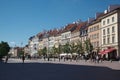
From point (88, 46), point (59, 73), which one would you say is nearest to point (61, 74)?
point (59, 73)

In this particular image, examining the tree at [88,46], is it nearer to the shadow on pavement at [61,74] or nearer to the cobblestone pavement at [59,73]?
the cobblestone pavement at [59,73]

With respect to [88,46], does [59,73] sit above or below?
below

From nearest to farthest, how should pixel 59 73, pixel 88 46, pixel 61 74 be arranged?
pixel 61 74 → pixel 59 73 → pixel 88 46

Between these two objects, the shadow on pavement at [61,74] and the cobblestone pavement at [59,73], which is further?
the cobblestone pavement at [59,73]

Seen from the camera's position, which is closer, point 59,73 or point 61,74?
point 61,74

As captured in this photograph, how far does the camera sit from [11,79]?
21047 millimetres

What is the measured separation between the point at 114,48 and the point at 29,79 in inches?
2339

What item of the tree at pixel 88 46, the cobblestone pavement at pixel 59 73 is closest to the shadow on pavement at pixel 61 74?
the cobblestone pavement at pixel 59 73

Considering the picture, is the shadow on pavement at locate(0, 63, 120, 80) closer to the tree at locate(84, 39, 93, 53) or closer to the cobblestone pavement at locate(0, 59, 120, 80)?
the cobblestone pavement at locate(0, 59, 120, 80)

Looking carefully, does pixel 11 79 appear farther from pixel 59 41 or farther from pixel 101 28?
pixel 59 41

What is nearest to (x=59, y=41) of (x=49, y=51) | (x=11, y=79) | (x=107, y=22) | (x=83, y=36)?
(x=49, y=51)

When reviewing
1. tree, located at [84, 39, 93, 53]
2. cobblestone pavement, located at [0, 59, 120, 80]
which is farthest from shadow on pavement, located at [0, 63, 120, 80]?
tree, located at [84, 39, 93, 53]

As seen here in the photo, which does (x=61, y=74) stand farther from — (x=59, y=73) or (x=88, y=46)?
(x=88, y=46)

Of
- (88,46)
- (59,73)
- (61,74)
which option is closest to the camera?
(61,74)
